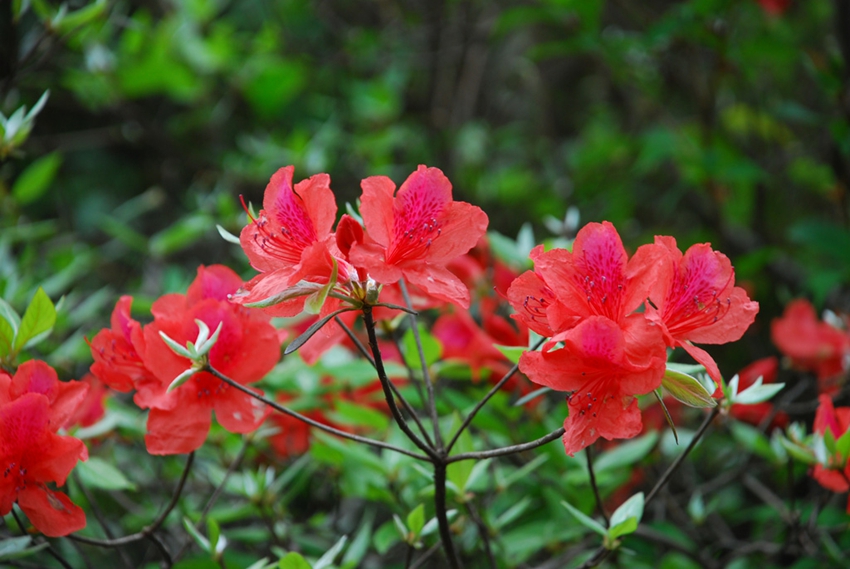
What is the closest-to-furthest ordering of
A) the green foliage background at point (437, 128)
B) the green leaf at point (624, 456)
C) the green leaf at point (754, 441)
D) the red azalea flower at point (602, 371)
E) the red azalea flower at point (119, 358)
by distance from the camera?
the red azalea flower at point (602, 371) < the red azalea flower at point (119, 358) < the green leaf at point (624, 456) < the green leaf at point (754, 441) < the green foliage background at point (437, 128)

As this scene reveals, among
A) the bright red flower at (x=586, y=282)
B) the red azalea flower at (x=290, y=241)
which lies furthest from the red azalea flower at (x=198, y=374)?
the bright red flower at (x=586, y=282)

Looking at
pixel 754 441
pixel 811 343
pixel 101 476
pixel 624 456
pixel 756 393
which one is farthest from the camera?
pixel 811 343

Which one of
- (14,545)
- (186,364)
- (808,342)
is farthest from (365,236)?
(808,342)

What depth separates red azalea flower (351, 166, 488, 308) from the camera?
30.7 inches

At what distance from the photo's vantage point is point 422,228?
799 millimetres

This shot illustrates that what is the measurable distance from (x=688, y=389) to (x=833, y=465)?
384 mm

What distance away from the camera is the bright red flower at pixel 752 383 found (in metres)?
1.39

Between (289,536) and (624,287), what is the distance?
79 centimetres

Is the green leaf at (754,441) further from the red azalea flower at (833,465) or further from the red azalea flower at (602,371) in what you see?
the red azalea flower at (602,371)

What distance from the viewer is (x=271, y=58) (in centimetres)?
248

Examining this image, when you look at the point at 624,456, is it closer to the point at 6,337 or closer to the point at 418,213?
the point at 418,213

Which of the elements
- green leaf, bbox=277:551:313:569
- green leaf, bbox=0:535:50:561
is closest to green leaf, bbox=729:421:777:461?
green leaf, bbox=277:551:313:569

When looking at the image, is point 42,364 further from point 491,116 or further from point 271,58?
point 491,116

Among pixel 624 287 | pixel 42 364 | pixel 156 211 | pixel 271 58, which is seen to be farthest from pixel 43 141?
pixel 624 287
